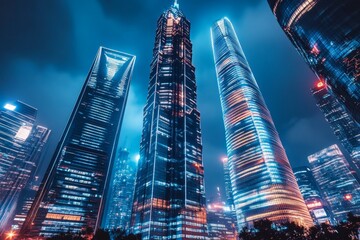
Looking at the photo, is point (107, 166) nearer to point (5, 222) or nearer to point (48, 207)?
point (48, 207)

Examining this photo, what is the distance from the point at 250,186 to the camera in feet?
495

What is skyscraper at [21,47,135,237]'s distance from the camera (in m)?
126

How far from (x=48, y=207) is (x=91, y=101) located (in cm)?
9004

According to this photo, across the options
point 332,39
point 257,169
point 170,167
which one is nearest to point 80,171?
point 170,167

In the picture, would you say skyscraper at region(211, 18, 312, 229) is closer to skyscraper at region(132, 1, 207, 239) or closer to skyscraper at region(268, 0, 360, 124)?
skyscraper at region(132, 1, 207, 239)

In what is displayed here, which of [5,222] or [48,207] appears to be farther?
[5,222]

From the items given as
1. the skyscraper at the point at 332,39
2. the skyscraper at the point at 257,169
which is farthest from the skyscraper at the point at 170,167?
the skyscraper at the point at 332,39

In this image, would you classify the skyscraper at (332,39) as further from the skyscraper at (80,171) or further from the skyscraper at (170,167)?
the skyscraper at (80,171)

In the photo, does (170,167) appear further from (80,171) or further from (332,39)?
(332,39)

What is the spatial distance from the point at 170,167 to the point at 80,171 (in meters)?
63.6

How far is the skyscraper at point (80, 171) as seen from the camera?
126 m

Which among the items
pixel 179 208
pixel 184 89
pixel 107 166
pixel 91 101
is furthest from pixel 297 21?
pixel 91 101

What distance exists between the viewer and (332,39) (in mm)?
57094

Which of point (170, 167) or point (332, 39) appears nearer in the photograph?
point (332, 39)
